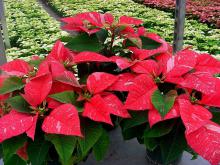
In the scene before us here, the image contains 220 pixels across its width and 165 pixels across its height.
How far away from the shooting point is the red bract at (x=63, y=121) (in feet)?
2.27

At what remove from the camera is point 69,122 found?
27.8 inches

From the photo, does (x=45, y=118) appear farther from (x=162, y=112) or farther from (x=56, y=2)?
(x=56, y=2)

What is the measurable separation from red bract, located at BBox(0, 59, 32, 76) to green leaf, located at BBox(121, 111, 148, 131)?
0.91ft

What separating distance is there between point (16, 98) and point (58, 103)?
92 mm

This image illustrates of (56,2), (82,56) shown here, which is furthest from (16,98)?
(56,2)

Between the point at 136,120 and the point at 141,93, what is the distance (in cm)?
6

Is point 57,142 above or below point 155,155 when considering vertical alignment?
above

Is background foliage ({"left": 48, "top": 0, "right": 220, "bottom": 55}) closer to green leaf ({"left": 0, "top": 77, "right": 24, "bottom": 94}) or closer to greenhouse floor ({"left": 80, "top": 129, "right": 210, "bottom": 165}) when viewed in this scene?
greenhouse floor ({"left": 80, "top": 129, "right": 210, "bottom": 165})

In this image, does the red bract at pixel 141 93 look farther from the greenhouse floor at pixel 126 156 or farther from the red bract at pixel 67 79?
the greenhouse floor at pixel 126 156

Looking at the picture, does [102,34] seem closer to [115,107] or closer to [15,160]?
[115,107]

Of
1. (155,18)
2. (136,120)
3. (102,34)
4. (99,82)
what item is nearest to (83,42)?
(102,34)

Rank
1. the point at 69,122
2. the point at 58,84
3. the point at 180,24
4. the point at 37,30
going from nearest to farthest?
the point at 69,122 < the point at 58,84 < the point at 180,24 < the point at 37,30

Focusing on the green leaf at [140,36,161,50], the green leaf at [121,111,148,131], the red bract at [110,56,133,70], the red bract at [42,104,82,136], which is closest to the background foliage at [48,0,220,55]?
the green leaf at [140,36,161,50]

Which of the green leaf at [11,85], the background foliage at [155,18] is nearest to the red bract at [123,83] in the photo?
the green leaf at [11,85]
